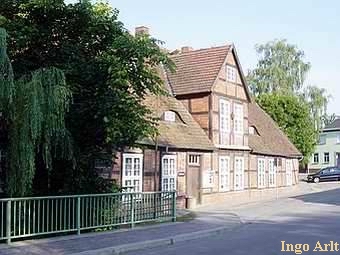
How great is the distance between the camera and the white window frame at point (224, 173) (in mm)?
29531

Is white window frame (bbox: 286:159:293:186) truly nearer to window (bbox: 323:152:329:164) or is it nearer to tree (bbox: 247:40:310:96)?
tree (bbox: 247:40:310:96)

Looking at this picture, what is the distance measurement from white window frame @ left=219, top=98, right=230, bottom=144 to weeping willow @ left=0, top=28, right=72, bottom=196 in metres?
17.9

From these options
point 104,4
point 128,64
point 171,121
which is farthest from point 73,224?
point 171,121

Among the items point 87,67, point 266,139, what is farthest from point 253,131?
point 87,67

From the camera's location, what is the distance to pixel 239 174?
104 feet

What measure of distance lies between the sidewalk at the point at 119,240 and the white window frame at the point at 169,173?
21.9 feet

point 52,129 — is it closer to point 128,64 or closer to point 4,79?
point 4,79

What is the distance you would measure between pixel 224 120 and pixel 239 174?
143 inches

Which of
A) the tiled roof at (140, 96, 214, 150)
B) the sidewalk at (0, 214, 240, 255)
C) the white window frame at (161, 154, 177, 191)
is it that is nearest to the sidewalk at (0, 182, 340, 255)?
the sidewalk at (0, 214, 240, 255)

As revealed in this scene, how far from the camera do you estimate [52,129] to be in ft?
39.4

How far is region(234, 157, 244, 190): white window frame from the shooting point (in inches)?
1235

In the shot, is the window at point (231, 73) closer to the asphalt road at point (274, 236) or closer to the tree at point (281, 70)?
the asphalt road at point (274, 236)

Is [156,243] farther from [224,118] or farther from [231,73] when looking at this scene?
[231,73]

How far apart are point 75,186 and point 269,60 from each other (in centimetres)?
4778
